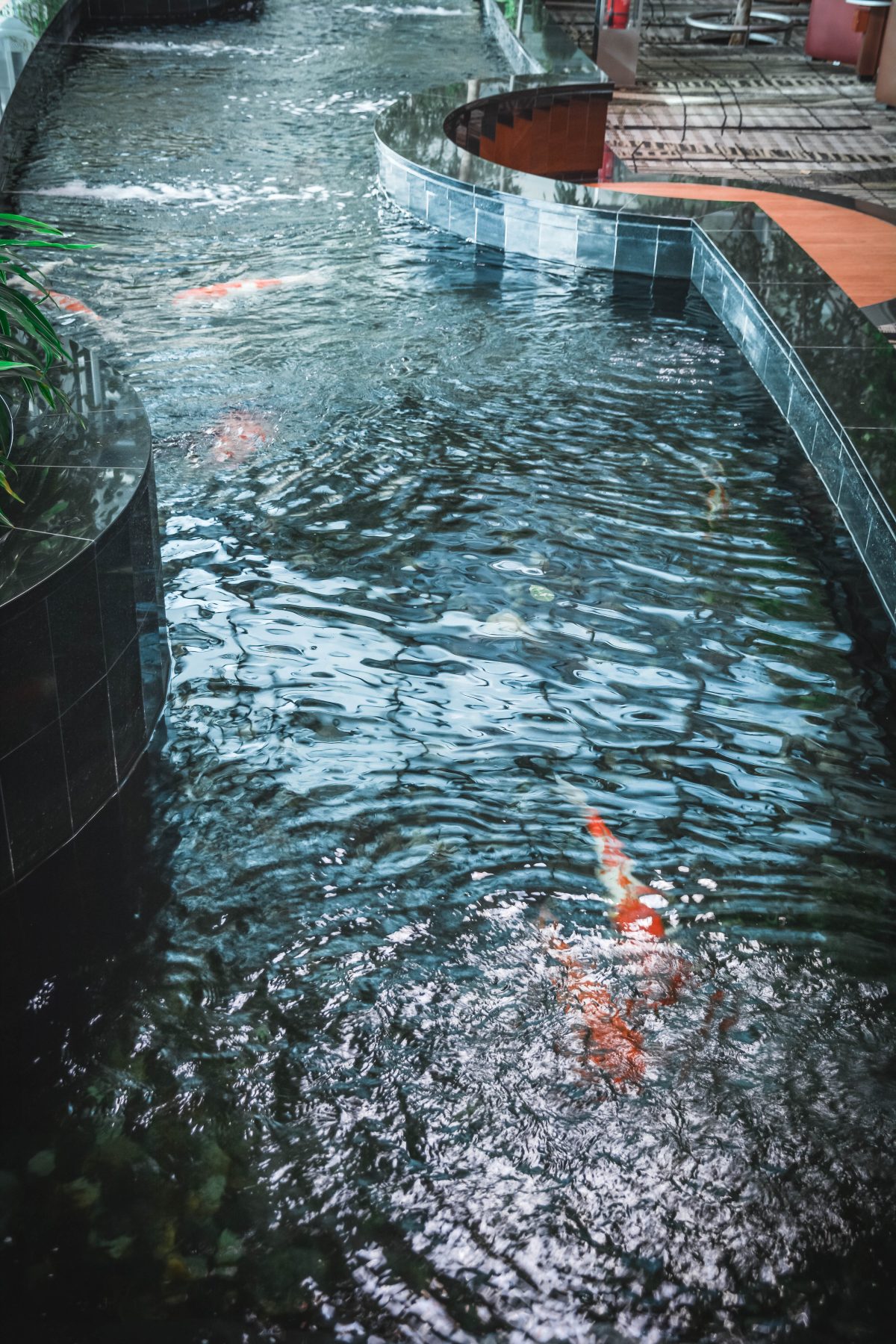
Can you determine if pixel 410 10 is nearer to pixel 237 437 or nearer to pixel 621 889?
pixel 237 437

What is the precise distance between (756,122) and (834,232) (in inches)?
149

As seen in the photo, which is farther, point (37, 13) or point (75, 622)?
point (37, 13)

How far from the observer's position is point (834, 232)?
607 cm

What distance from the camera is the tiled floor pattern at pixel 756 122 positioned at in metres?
8.38

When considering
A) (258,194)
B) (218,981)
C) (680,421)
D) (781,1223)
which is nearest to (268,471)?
(680,421)

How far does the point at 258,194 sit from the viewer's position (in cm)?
705

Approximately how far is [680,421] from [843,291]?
116 cm

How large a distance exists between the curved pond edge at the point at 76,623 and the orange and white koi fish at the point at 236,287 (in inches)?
101

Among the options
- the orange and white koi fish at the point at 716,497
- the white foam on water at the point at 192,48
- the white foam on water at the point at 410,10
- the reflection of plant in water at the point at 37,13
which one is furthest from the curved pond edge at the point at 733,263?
the white foam on water at the point at 410,10

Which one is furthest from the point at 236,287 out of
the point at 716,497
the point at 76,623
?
the point at 76,623

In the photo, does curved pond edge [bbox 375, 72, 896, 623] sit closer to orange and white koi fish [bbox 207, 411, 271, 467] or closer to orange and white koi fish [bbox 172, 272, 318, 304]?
orange and white koi fish [bbox 172, 272, 318, 304]

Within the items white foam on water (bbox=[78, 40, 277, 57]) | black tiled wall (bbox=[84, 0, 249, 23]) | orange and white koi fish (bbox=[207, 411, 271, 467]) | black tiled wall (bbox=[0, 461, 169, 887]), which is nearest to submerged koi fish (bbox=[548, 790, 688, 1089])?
black tiled wall (bbox=[0, 461, 169, 887])

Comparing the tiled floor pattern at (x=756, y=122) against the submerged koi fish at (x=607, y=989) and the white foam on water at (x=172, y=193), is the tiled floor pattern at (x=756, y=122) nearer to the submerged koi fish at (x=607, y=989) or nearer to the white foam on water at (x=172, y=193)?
the white foam on water at (x=172, y=193)

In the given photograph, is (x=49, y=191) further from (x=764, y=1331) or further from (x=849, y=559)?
(x=764, y=1331)
